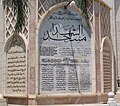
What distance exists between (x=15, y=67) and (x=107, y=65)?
13.2 feet

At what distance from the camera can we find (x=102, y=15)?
40.7 ft

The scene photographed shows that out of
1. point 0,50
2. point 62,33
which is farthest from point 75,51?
point 0,50

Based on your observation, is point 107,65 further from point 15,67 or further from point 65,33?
point 15,67

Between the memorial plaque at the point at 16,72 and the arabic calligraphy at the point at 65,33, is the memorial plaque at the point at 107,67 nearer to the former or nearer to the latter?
the arabic calligraphy at the point at 65,33

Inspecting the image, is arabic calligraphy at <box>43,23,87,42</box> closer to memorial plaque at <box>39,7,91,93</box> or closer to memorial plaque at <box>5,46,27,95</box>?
memorial plaque at <box>39,7,91,93</box>

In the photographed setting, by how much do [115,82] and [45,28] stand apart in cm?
473

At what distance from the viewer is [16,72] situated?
10.9 m

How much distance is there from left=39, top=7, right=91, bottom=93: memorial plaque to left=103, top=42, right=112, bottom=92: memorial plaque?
1.09 metres

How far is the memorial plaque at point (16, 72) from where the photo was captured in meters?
10.7

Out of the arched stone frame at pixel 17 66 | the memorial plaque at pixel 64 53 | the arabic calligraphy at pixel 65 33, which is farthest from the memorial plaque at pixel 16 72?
the arabic calligraphy at pixel 65 33

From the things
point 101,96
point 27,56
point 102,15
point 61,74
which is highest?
point 102,15

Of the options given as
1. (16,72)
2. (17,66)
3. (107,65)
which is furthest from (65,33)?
(107,65)

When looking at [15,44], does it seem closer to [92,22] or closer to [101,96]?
[92,22]

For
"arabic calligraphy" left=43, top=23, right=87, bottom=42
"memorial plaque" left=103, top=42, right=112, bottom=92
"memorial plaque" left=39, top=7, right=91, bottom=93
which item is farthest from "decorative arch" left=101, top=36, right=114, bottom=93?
"arabic calligraphy" left=43, top=23, right=87, bottom=42
